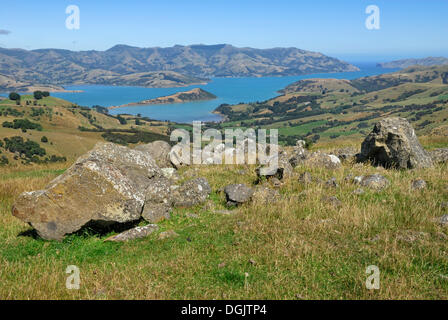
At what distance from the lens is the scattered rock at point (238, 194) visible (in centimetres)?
1262

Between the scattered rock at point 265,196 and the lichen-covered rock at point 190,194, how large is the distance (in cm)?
228

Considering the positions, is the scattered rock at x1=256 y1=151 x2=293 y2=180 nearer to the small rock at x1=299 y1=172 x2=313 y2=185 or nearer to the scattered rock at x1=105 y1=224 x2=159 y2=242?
the small rock at x1=299 y1=172 x2=313 y2=185

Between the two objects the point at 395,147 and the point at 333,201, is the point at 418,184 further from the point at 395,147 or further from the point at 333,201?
the point at 333,201

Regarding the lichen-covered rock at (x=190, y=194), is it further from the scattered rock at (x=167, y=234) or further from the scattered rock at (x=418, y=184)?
the scattered rock at (x=418, y=184)

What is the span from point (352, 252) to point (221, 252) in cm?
339

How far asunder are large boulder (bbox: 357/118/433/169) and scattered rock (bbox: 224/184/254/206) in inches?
311

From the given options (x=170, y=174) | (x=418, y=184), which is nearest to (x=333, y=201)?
(x=418, y=184)

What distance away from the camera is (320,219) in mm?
10156

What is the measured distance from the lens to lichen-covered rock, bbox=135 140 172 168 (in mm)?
23031

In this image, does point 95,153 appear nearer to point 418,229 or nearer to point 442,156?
point 418,229

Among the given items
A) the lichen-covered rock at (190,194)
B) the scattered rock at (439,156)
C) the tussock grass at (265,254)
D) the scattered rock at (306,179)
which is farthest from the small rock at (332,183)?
the scattered rock at (439,156)

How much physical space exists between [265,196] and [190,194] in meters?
3.18
